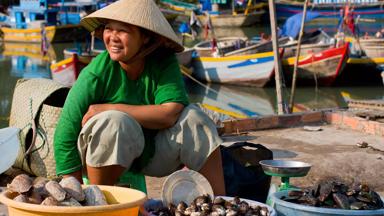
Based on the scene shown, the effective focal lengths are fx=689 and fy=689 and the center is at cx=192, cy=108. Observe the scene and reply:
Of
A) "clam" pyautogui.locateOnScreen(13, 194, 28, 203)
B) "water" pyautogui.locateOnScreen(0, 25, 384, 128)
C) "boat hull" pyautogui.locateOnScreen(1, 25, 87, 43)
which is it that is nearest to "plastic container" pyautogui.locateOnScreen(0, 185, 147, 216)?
"clam" pyautogui.locateOnScreen(13, 194, 28, 203)

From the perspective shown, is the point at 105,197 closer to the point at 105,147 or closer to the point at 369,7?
the point at 105,147

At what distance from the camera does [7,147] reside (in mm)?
3062

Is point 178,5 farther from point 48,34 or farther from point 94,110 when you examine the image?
point 94,110

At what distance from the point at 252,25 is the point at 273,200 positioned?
105 ft

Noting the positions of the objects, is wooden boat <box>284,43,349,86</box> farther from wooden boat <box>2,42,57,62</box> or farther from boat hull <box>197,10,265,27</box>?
boat hull <box>197,10,265,27</box>

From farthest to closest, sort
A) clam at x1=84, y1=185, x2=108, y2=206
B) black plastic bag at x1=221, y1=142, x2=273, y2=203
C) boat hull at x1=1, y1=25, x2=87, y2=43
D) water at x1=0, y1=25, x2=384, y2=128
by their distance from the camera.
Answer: boat hull at x1=1, y1=25, x2=87, y2=43, water at x1=0, y1=25, x2=384, y2=128, black plastic bag at x1=221, y1=142, x2=273, y2=203, clam at x1=84, y1=185, x2=108, y2=206

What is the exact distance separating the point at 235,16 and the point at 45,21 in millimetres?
8915

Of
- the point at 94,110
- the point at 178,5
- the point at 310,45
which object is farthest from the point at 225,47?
the point at 178,5

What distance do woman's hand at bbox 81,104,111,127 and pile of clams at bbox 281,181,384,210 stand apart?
0.81m

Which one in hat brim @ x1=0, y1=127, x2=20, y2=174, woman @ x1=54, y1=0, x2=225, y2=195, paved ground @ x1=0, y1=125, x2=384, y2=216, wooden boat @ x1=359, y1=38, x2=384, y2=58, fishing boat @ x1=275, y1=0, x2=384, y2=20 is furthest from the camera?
fishing boat @ x1=275, y1=0, x2=384, y2=20

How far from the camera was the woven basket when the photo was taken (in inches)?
151

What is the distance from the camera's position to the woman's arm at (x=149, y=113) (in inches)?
111

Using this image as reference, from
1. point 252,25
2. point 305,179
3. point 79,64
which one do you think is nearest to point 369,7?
point 252,25

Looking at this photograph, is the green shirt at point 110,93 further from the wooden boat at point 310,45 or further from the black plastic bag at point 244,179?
the wooden boat at point 310,45
